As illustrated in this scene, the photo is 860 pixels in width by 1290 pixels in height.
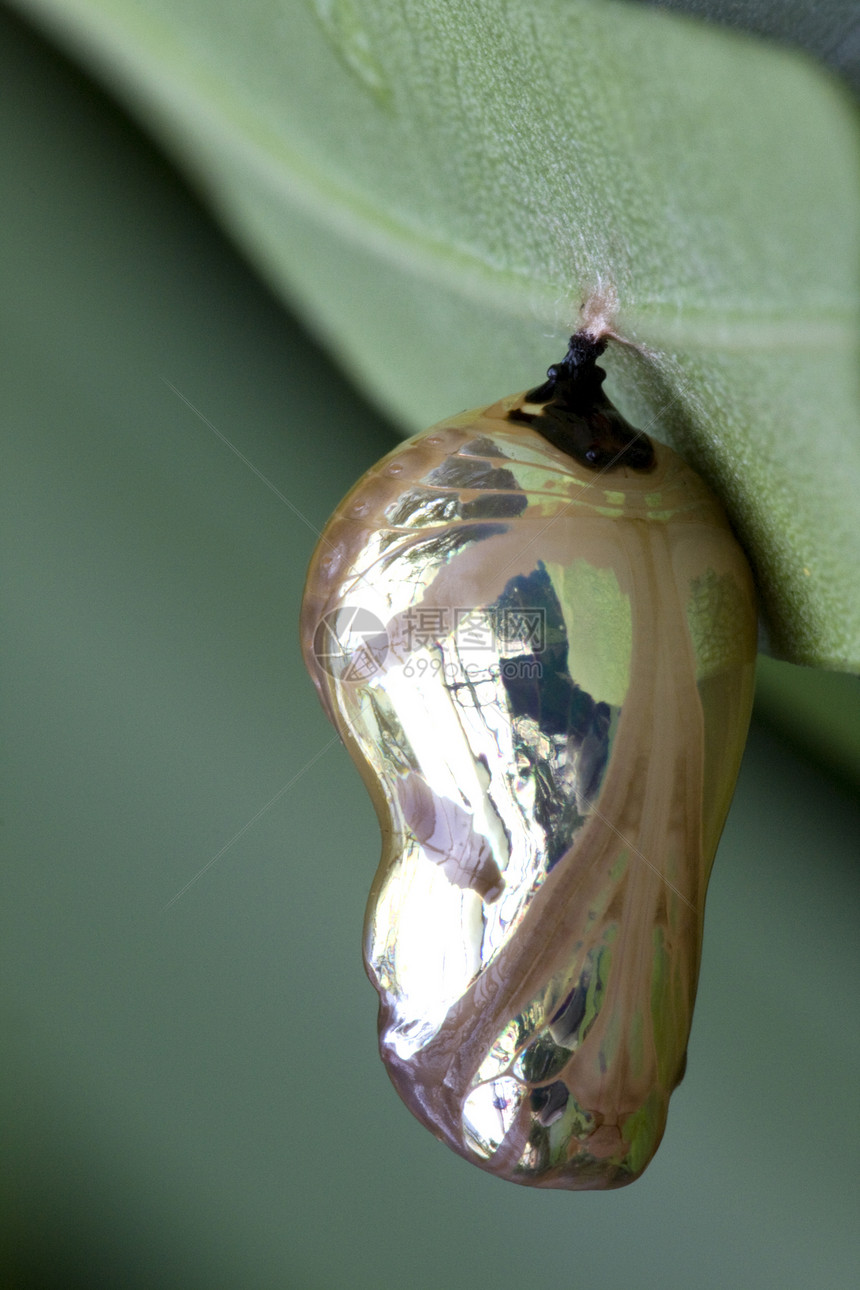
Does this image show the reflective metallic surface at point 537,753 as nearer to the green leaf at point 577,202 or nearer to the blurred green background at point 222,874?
the green leaf at point 577,202

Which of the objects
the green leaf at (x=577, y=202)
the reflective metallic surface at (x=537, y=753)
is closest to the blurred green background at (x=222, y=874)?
the green leaf at (x=577, y=202)

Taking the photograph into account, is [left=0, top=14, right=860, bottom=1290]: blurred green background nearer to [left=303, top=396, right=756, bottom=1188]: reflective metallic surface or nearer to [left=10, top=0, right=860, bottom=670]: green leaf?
[left=10, top=0, right=860, bottom=670]: green leaf

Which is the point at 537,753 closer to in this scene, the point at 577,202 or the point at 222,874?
the point at 577,202

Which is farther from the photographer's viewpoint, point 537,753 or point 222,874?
point 222,874

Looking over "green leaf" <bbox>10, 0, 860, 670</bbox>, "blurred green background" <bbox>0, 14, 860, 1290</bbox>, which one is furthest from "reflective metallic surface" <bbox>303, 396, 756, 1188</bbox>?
"blurred green background" <bbox>0, 14, 860, 1290</bbox>

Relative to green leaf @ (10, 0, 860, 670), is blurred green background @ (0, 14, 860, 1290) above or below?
below

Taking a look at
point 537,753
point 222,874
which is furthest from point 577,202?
point 222,874

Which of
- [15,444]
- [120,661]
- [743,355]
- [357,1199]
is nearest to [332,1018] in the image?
[357,1199]
